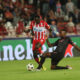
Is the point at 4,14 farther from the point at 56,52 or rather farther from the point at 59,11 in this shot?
the point at 56,52

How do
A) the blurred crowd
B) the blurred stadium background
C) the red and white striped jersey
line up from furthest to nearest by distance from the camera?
the blurred crowd → the blurred stadium background → the red and white striped jersey

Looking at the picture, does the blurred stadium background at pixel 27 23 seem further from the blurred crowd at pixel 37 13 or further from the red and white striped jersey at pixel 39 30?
the red and white striped jersey at pixel 39 30

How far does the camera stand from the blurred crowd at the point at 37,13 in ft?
69.7

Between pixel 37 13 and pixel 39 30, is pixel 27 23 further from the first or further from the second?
A: pixel 39 30

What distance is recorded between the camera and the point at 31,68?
14.0 m

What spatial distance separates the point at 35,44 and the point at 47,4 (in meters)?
9.55

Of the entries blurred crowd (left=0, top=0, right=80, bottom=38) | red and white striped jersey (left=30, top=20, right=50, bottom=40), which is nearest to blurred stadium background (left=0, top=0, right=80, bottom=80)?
blurred crowd (left=0, top=0, right=80, bottom=38)

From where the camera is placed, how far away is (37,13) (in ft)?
73.8

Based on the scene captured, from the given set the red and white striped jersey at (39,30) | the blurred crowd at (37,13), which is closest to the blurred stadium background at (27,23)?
the blurred crowd at (37,13)

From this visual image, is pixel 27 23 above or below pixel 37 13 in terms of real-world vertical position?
below

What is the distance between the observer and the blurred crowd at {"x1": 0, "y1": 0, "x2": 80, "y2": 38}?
21.2 meters

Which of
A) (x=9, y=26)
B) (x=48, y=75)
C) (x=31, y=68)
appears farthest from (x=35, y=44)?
(x=9, y=26)

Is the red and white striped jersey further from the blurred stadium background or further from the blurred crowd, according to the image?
the blurred crowd

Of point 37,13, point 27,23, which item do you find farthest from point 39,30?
point 27,23
